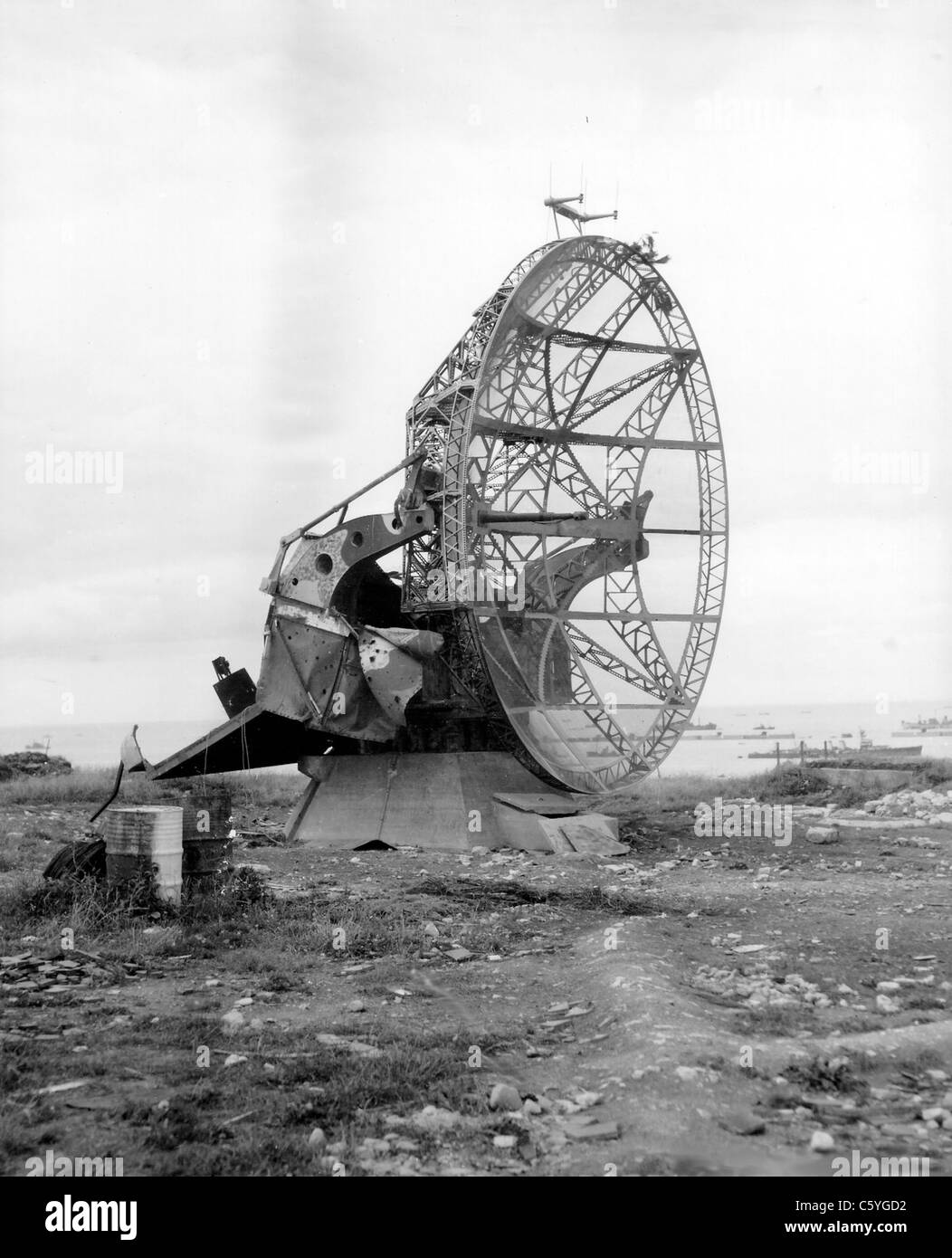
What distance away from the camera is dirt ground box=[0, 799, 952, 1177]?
5180 mm

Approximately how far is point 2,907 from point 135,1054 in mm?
4475

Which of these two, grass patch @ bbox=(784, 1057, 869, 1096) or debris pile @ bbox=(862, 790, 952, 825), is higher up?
grass patch @ bbox=(784, 1057, 869, 1096)

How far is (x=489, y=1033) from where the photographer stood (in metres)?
7.12

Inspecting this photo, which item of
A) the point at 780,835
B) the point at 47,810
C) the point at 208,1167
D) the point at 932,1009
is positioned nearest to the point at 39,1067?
the point at 208,1167

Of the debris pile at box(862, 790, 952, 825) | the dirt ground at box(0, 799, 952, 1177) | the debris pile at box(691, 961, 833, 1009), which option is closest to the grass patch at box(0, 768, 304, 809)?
the dirt ground at box(0, 799, 952, 1177)

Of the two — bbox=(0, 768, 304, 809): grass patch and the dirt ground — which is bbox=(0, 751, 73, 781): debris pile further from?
the dirt ground

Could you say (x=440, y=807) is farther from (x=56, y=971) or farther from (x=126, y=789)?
(x=126, y=789)

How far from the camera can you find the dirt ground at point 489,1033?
5.18 metres

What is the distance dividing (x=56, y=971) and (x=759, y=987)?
5.20 m

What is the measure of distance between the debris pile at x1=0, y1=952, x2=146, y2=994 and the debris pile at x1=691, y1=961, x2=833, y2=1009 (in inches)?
170

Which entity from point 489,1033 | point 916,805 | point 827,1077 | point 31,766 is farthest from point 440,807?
point 31,766

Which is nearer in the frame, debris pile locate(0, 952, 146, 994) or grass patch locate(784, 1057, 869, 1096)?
grass patch locate(784, 1057, 869, 1096)

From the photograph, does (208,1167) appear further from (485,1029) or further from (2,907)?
(2,907)
